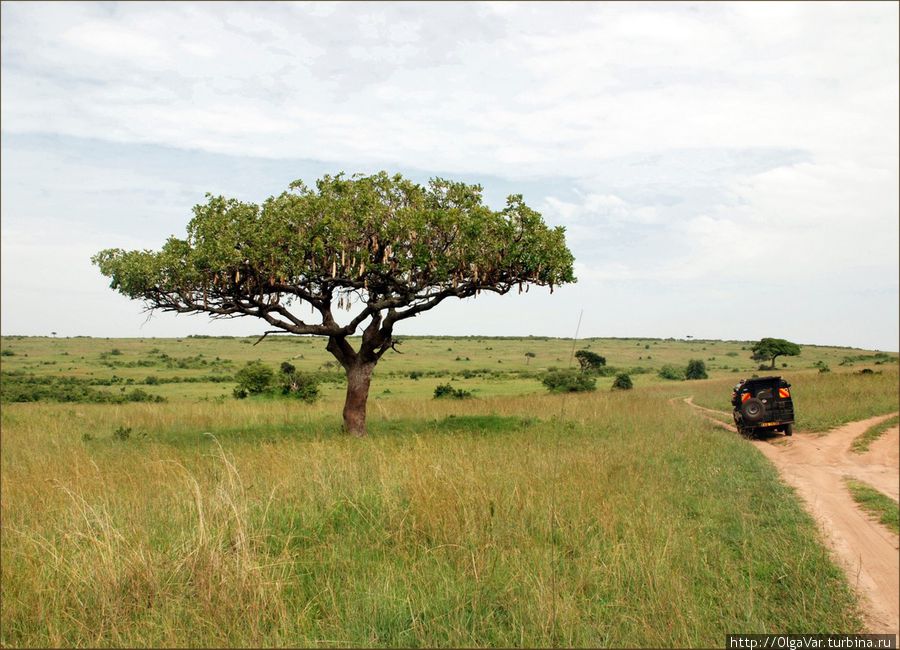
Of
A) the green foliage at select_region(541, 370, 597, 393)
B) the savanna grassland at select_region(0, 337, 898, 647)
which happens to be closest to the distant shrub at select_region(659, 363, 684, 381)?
the green foliage at select_region(541, 370, 597, 393)

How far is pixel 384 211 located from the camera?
54.1 feet

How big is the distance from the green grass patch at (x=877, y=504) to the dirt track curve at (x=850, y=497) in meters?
0.10

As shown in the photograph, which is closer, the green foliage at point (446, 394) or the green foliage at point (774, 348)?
the green foliage at point (446, 394)

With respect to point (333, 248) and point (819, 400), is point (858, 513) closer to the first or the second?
point (333, 248)

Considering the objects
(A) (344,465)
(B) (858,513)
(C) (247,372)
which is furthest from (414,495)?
(C) (247,372)

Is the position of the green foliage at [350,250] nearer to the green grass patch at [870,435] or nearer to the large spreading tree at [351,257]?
the large spreading tree at [351,257]

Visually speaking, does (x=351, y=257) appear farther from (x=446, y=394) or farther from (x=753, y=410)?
(x=446, y=394)

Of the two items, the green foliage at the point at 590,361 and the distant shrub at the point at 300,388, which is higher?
the green foliage at the point at 590,361

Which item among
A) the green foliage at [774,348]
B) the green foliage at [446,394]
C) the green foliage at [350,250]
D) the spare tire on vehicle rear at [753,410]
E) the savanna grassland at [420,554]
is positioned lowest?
the green foliage at [446,394]

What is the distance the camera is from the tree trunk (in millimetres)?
17828

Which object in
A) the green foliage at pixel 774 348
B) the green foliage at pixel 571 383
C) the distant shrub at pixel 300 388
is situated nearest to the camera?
the distant shrub at pixel 300 388

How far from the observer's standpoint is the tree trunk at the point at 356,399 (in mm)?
17828

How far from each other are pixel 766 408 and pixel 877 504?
9.69 metres

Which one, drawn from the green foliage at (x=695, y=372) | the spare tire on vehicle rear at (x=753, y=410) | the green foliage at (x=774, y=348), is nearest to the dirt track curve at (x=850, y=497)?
the spare tire on vehicle rear at (x=753, y=410)
